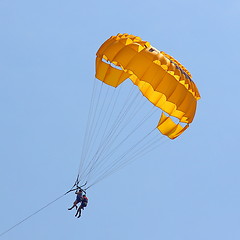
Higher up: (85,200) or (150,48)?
(150,48)

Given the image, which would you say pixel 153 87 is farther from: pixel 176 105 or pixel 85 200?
pixel 85 200

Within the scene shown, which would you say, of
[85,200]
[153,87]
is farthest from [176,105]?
[85,200]

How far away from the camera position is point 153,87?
159ft

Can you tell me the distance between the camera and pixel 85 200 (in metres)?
49.4

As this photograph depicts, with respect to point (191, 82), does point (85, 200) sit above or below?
below

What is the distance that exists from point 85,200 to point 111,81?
17.4ft

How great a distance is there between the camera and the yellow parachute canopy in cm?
4834

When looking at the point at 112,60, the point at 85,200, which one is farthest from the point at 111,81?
the point at 85,200

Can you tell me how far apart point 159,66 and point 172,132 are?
369 cm

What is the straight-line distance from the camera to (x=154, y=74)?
48375 millimetres

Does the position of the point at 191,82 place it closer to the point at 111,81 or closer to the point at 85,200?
the point at 111,81

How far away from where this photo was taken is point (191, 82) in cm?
4984

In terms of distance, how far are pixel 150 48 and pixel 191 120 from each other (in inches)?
143

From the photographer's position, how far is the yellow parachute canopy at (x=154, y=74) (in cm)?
4834
